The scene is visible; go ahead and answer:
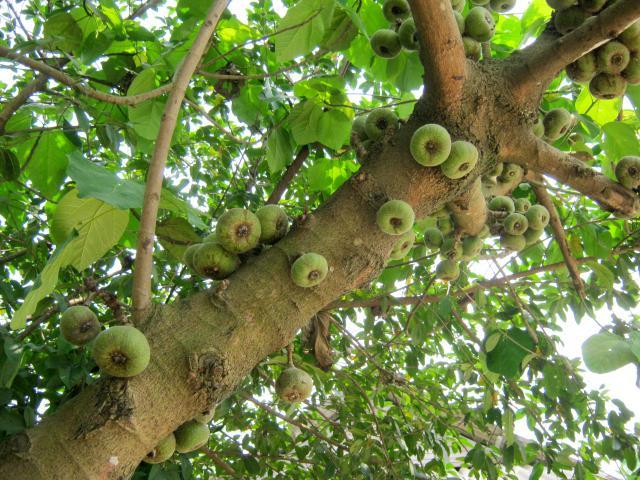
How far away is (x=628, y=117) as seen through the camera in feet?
11.4

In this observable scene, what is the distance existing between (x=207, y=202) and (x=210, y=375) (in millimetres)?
4051

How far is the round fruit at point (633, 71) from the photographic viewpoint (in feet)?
7.59

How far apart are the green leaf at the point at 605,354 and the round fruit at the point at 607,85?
1.41 m

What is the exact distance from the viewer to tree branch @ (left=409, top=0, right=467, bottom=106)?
1.92 meters

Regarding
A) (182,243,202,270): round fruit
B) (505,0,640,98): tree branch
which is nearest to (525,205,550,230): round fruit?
(505,0,640,98): tree branch

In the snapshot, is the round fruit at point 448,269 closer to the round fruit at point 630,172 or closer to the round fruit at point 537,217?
the round fruit at point 537,217

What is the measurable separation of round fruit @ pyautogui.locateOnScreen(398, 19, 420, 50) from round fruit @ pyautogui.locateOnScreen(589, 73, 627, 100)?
2.99ft

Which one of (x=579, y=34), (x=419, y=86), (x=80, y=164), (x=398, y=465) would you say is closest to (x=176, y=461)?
(x=398, y=465)

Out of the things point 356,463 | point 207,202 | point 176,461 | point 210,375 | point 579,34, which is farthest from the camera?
point 207,202

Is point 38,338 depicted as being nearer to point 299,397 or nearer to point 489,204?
point 299,397

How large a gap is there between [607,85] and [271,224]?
1810 mm

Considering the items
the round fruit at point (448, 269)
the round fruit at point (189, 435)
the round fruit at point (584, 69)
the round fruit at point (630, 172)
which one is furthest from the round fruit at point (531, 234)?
the round fruit at point (189, 435)

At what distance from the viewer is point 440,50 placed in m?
1.98

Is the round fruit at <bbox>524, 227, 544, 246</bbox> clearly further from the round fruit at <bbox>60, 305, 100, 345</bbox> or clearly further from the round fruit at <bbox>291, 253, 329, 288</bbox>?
the round fruit at <bbox>60, 305, 100, 345</bbox>
